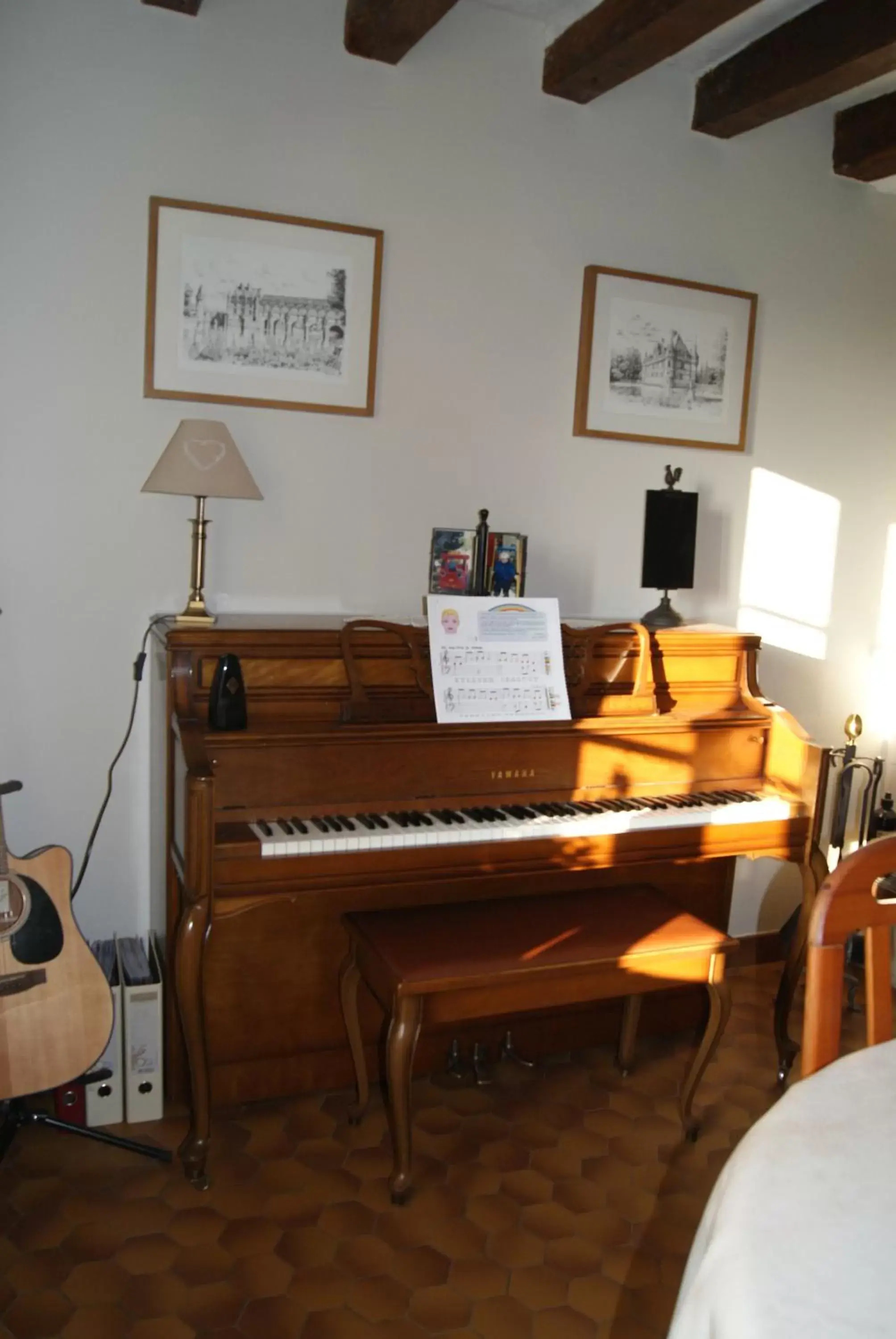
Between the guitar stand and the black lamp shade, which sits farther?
the black lamp shade

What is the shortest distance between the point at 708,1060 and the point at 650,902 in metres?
0.39

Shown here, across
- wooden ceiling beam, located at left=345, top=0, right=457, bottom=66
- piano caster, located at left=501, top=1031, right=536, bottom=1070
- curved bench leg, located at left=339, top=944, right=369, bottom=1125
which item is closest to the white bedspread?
curved bench leg, located at left=339, top=944, right=369, bottom=1125

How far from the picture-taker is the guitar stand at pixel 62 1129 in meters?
2.23

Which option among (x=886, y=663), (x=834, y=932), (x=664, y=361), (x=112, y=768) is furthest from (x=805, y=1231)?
(x=886, y=663)

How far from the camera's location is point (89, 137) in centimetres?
245

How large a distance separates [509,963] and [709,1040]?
0.63m

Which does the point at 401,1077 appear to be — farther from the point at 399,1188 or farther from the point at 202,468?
the point at 202,468

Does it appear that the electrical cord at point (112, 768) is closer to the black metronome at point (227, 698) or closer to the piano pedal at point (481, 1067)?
the black metronome at point (227, 698)

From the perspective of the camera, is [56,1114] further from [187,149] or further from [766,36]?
[766,36]

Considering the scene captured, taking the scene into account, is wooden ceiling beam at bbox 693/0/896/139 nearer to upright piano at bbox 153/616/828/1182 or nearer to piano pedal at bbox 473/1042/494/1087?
upright piano at bbox 153/616/828/1182

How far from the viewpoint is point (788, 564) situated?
11.3 ft

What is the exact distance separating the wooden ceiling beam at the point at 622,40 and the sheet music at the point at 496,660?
4.52 feet

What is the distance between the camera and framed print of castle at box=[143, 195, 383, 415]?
8.41 ft

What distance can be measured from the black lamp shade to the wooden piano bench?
35.7 inches
